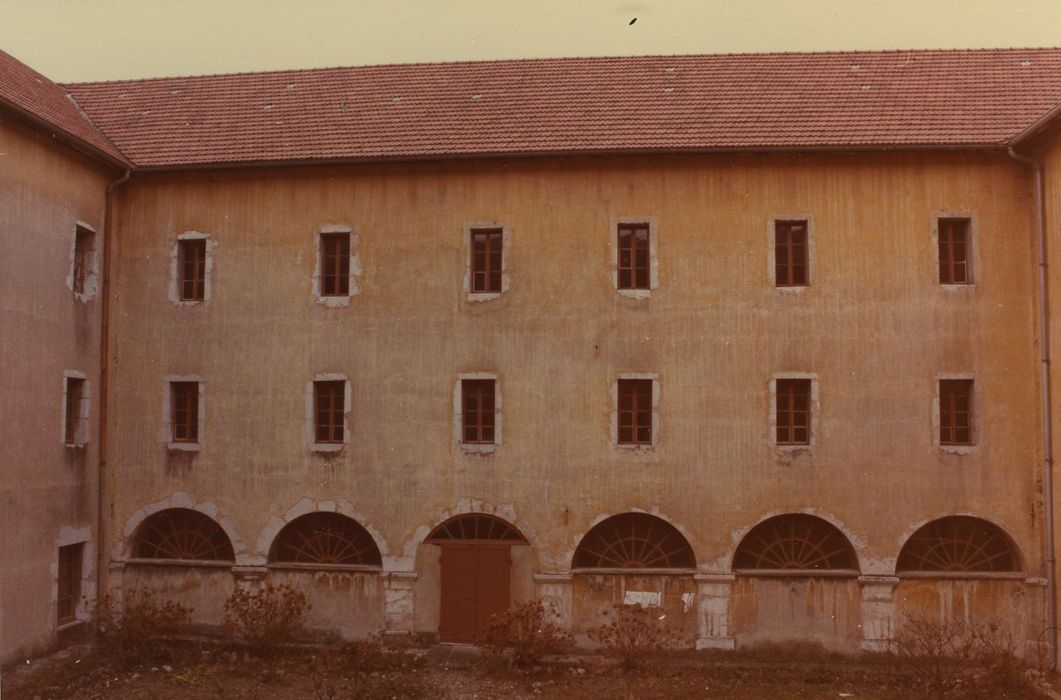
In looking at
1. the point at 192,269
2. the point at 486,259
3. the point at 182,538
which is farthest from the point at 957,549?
the point at 192,269

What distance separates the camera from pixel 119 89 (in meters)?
21.2

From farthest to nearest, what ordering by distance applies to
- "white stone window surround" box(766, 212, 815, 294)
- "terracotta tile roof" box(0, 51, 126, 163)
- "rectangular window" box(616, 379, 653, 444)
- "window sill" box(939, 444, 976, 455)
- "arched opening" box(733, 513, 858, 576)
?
"rectangular window" box(616, 379, 653, 444) → "white stone window surround" box(766, 212, 815, 294) → "arched opening" box(733, 513, 858, 576) → "window sill" box(939, 444, 976, 455) → "terracotta tile roof" box(0, 51, 126, 163)

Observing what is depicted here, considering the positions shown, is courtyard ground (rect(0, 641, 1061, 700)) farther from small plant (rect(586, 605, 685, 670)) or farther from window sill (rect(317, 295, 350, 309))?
window sill (rect(317, 295, 350, 309))

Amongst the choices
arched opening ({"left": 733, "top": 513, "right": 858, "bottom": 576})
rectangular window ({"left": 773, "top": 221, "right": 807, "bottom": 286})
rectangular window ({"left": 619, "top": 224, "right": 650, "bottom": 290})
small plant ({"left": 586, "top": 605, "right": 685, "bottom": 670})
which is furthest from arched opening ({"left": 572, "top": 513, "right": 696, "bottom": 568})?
rectangular window ({"left": 773, "top": 221, "right": 807, "bottom": 286})

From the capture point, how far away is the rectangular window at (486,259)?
18.1 meters

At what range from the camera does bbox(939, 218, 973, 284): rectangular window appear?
17328mm

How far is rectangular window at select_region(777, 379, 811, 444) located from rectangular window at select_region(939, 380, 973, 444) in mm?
2275

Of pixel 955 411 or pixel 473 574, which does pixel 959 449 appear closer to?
pixel 955 411

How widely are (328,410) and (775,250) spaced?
8.69 m

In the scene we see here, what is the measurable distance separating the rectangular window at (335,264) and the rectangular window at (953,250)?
1080 cm

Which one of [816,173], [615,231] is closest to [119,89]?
[615,231]

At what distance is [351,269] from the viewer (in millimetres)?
18234

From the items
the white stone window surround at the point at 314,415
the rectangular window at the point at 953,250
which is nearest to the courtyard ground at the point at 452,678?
the white stone window surround at the point at 314,415

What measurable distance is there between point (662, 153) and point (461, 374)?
17.7 feet
